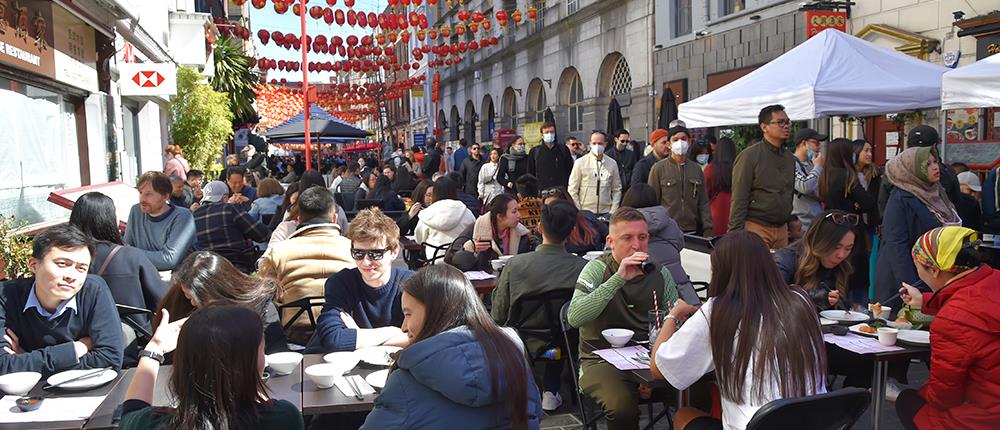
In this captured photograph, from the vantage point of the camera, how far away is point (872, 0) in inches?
518

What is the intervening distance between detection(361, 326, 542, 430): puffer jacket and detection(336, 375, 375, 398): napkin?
803 millimetres

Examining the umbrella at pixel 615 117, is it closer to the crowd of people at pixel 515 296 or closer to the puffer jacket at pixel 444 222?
the crowd of people at pixel 515 296

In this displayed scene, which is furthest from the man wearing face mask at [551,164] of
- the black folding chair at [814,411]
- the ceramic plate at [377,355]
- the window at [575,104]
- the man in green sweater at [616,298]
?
the window at [575,104]

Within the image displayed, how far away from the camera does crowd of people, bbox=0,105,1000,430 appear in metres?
2.33

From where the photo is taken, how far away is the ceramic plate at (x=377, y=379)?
3235mm

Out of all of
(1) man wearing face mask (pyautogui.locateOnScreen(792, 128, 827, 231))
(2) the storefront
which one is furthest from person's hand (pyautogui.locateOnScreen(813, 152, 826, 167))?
(2) the storefront

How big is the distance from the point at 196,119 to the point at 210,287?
1405 cm

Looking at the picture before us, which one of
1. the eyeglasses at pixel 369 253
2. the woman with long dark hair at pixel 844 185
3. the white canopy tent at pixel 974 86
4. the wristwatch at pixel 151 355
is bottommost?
the wristwatch at pixel 151 355

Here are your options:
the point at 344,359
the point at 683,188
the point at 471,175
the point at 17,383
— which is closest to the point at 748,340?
the point at 344,359

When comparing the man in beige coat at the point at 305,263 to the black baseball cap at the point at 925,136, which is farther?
the black baseball cap at the point at 925,136

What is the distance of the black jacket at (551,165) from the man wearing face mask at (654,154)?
1545mm

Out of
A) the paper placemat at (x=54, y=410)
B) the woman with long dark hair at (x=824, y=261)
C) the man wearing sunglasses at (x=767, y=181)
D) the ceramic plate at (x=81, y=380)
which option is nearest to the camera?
the paper placemat at (x=54, y=410)

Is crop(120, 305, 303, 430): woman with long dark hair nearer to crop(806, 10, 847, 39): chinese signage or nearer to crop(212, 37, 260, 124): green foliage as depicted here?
crop(806, 10, 847, 39): chinese signage

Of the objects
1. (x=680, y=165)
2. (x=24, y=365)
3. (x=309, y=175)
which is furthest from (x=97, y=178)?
(x=24, y=365)
